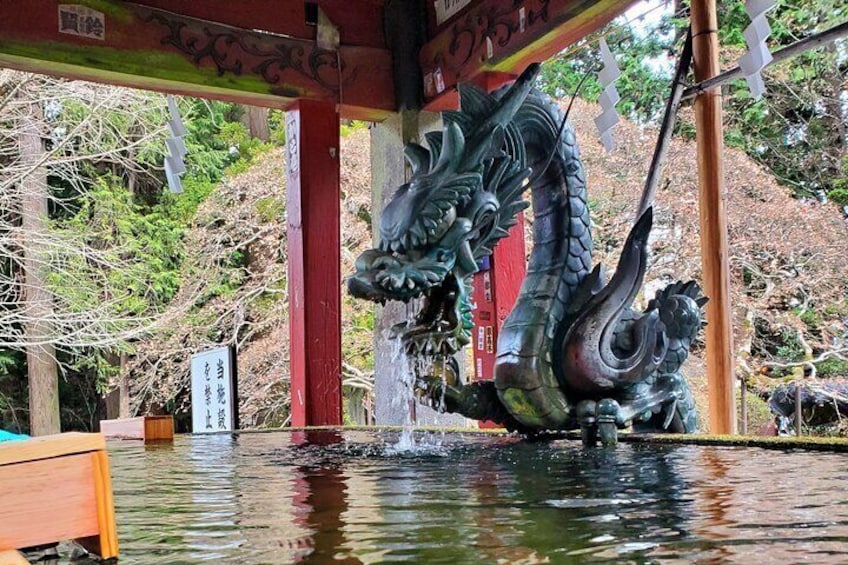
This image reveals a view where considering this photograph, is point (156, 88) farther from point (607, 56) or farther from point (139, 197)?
point (139, 197)

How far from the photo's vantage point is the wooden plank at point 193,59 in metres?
3.64

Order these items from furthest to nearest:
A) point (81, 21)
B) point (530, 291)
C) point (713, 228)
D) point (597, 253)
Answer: point (597, 253), point (81, 21), point (713, 228), point (530, 291)

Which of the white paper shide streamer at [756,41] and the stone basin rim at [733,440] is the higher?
the white paper shide streamer at [756,41]

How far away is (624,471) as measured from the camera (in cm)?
143

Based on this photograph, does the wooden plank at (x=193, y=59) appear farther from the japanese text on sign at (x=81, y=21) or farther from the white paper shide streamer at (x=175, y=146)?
the white paper shide streamer at (x=175, y=146)

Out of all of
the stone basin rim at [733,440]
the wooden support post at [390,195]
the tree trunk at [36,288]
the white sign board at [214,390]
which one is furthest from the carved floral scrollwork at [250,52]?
the tree trunk at [36,288]

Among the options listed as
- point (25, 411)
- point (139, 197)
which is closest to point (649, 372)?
point (139, 197)

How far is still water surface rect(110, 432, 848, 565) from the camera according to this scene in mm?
789

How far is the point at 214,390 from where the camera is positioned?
15.9 feet

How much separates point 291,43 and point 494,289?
178 cm

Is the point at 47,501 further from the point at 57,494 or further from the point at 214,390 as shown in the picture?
the point at 214,390

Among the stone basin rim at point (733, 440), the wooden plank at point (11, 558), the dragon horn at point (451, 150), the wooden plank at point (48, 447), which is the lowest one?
the stone basin rim at point (733, 440)

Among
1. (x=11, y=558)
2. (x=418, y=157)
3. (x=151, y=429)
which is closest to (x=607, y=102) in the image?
(x=418, y=157)

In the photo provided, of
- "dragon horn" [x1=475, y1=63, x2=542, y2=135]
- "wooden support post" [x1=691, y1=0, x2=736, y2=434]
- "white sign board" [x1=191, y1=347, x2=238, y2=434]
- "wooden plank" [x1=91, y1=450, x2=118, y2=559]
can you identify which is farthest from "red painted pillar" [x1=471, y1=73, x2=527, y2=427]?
"wooden plank" [x1=91, y1=450, x2=118, y2=559]
